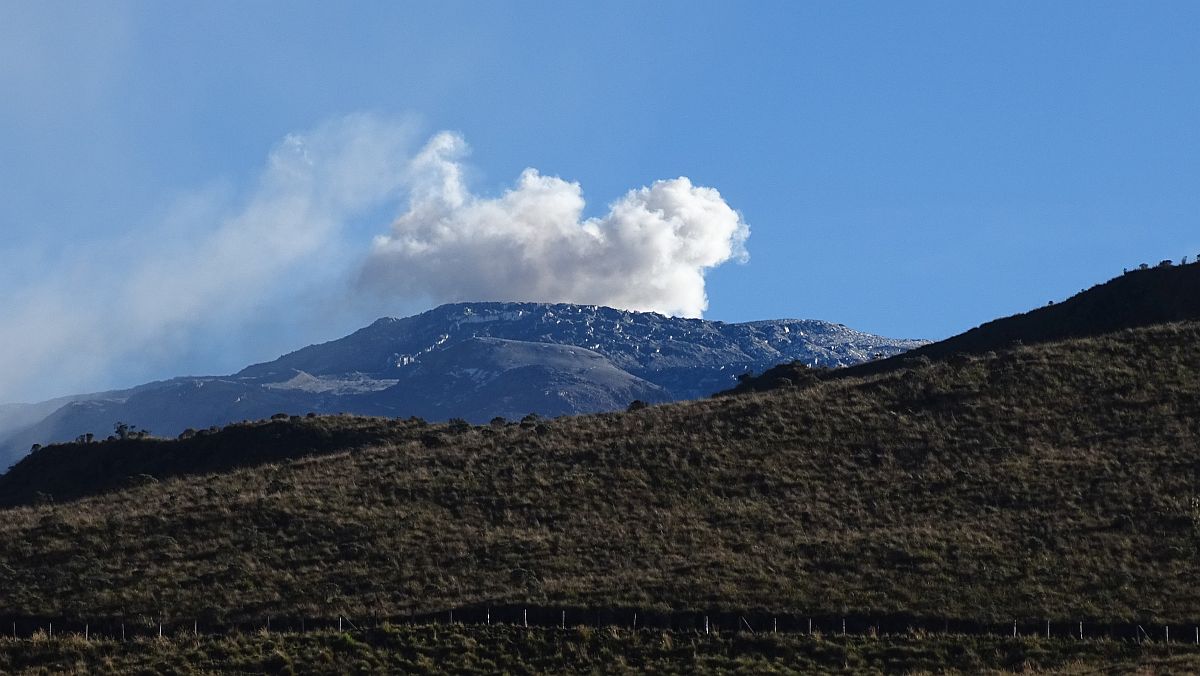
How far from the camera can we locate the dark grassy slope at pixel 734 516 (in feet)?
150

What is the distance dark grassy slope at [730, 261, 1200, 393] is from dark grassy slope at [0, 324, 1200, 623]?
21959 millimetres

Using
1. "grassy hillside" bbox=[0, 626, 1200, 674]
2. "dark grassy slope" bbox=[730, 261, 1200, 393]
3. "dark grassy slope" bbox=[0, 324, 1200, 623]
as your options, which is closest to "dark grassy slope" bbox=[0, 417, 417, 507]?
"dark grassy slope" bbox=[0, 324, 1200, 623]

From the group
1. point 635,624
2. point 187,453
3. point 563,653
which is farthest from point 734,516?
point 187,453

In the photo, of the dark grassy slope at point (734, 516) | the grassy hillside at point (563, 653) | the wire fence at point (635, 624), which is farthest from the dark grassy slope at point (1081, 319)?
the grassy hillside at point (563, 653)

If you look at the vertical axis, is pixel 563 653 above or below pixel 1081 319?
below

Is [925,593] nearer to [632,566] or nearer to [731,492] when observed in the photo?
[632,566]

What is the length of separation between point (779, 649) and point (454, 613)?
10.3 meters

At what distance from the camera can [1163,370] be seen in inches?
2753

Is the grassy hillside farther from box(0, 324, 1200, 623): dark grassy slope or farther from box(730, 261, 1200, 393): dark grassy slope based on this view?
box(730, 261, 1200, 393): dark grassy slope

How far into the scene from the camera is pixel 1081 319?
9969 centimetres

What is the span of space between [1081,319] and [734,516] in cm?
5371

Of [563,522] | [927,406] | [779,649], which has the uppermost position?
[927,406]

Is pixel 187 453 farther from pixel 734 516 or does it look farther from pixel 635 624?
pixel 635 624

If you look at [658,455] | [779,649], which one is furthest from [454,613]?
[658,455]
